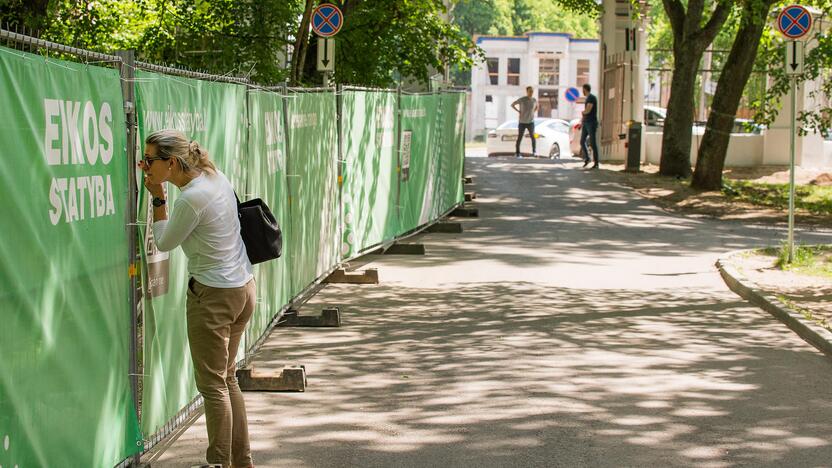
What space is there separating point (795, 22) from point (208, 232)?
34.7 ft

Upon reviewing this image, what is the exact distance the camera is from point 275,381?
857cm

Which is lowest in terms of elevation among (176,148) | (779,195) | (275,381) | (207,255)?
(779,195)

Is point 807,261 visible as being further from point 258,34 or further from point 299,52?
point 258,34

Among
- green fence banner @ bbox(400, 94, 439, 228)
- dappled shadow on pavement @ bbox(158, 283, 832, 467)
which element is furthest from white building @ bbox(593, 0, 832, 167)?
dappled shadow on pavement @ bbox(158, 283, 832, 467)

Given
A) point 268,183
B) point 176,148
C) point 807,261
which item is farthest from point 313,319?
point 807,261

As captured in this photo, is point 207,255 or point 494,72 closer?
point 207,255

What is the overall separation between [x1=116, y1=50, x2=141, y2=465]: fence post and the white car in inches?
1392

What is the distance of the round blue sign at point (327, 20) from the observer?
60.6ft

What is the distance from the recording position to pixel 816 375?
9.30 metres

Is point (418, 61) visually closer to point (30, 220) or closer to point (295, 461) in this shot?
point (295, 461)

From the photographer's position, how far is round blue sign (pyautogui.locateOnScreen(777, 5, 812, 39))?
1470 centimetres

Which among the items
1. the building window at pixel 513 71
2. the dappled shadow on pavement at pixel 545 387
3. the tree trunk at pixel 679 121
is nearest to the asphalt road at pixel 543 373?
the dappled shadow on pavement at pixel 545 387

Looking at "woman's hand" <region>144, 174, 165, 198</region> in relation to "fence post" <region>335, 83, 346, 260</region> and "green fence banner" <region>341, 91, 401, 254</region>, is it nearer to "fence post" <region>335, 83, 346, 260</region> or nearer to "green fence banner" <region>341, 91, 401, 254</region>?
"fence post" <region>335, 83, 346, 260</region>

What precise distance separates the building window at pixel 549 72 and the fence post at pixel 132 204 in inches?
3387
